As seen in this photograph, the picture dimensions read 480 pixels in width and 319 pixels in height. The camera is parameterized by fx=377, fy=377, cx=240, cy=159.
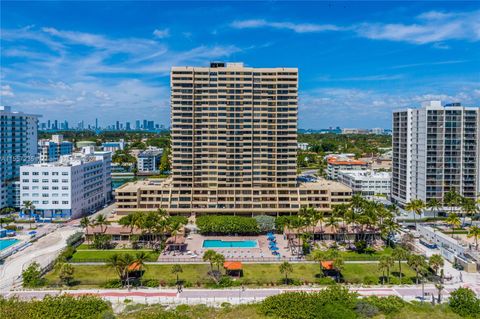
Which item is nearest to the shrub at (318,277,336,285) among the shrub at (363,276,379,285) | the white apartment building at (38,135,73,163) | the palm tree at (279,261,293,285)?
the shrub at (363,276,379,285)

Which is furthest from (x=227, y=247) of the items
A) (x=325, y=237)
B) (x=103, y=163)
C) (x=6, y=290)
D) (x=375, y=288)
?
(x=103, y=163)

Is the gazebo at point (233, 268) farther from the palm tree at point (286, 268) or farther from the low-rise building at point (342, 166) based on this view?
the low-rise building at point (342, 166)

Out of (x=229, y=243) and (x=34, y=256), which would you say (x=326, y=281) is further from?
(x=34, y=256)

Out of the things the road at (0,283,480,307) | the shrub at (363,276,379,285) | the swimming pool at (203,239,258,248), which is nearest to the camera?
the road at (0,283,480,307)

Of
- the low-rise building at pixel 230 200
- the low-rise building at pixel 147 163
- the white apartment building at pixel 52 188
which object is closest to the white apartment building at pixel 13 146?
the white apartment building at pixel 52 188

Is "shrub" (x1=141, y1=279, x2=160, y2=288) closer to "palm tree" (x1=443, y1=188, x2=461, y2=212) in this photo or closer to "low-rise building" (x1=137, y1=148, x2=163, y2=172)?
"palm tree" (x1=443, y1=188, x2=461, y2=212)
